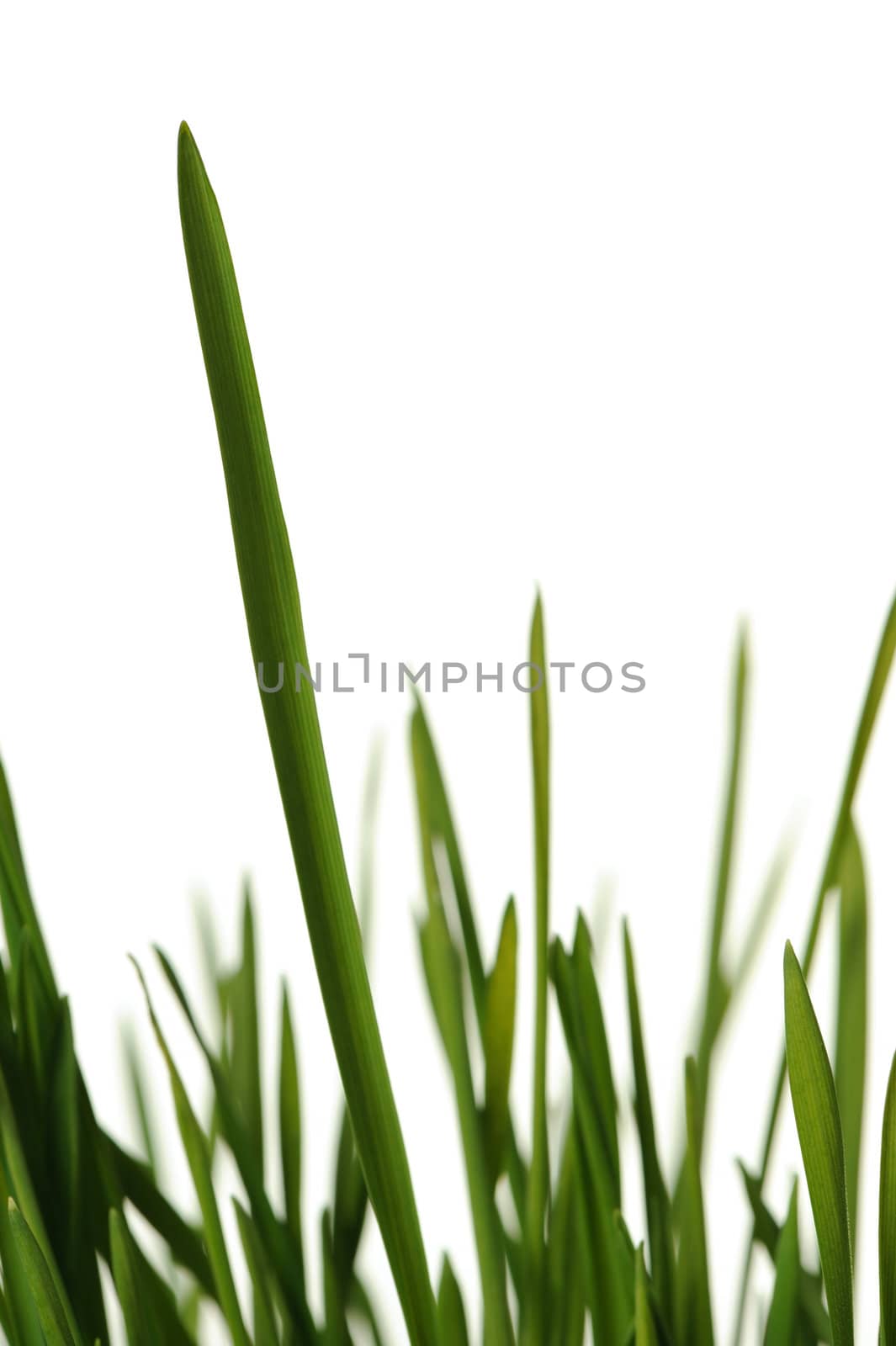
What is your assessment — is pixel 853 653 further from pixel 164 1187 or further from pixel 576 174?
pixel 164 1187

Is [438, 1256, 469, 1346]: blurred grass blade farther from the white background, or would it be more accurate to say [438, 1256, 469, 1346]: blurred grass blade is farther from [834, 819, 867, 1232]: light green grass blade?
the white background

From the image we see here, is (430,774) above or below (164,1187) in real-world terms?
above

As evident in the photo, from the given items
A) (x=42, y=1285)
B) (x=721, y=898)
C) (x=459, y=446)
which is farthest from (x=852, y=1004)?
(x=459, y=446)

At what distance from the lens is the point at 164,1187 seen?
0.32 meters

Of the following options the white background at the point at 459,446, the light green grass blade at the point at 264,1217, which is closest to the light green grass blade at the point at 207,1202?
the light green grass blade at the point at 264,1217

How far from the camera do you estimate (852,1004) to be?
0.71 feet

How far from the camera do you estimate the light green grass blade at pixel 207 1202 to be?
0.16m

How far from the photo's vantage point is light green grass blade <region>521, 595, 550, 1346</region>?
17 centimetres

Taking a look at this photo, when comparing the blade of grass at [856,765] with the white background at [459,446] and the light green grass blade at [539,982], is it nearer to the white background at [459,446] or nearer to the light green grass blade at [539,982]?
the light green grass blade at [539,982]

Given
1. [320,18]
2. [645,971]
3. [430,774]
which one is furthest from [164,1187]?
[320,18]

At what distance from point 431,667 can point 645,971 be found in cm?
17

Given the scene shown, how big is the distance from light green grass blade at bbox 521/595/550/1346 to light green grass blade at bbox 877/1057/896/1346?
56 mm

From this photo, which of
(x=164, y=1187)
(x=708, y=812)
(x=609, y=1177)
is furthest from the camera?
(x=708, y=812)

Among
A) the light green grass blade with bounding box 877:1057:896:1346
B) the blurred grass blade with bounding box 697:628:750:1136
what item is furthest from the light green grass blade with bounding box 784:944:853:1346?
the blurred grass blade with bounding box 697:628:750:1136
